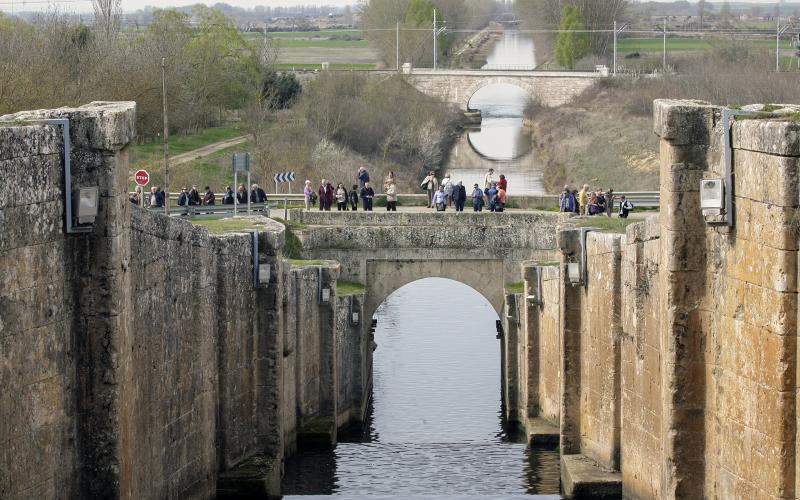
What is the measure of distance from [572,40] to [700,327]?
3958 inches

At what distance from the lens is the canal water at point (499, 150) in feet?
249

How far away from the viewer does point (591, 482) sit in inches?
1010

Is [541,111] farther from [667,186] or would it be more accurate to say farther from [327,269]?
[667,186]

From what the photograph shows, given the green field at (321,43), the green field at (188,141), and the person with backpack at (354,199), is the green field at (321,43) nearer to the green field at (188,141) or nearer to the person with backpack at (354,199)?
the green field at (188,141)

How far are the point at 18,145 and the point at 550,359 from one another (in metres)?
18.1

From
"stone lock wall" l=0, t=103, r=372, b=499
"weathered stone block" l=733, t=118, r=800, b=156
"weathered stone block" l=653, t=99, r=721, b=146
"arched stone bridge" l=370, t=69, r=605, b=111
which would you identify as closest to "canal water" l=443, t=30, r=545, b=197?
"arched stone bridge" l=370, t=69, r=605, b=111

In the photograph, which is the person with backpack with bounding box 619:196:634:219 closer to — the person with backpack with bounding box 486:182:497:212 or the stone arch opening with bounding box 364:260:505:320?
the stone arch opening with bounding box 364:260:505:320

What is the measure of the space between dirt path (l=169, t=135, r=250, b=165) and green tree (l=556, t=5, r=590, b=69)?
160 feet

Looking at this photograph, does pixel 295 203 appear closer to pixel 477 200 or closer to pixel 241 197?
pixel 241 197

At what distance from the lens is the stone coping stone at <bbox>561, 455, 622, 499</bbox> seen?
25359mm

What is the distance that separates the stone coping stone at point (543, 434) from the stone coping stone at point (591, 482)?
18.8 ft

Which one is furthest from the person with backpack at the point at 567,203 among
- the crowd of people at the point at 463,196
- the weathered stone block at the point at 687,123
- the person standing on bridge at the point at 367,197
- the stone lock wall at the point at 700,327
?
the weathered stone block at the point at 687,123

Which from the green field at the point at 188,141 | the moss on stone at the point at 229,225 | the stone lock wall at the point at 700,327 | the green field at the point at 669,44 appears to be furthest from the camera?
the green field at the point at 669,44

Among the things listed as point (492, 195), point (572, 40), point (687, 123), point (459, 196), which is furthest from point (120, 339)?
point (572, 40)
